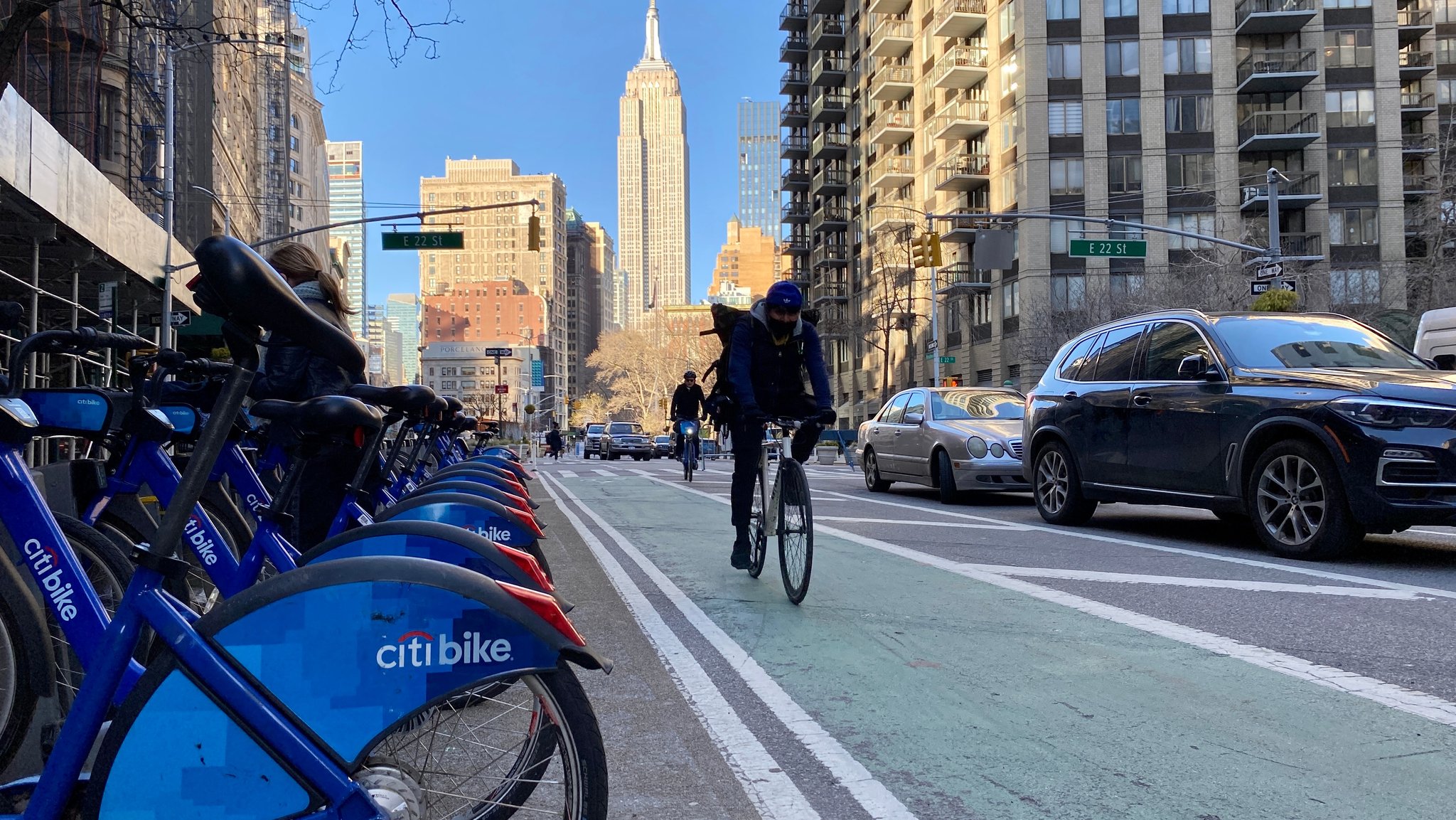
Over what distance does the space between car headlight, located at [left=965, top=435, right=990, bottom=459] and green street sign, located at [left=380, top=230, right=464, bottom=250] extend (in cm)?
1474

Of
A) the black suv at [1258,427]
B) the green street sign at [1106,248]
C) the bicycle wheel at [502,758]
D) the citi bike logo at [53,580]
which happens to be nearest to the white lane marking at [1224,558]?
the black suv at [1258,427]

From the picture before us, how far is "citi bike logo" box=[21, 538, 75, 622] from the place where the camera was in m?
2.41

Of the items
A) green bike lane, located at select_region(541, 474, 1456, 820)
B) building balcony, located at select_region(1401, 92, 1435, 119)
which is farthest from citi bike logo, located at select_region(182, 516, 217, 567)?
building balcony, located at select_region(1401, 92, 1435, 119)

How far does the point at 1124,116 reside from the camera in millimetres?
49312

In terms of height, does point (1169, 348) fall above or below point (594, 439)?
above

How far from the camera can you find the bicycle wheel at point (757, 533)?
665cm

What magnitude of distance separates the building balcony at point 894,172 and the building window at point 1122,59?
15915 millimetres

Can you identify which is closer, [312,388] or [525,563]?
[525,563]

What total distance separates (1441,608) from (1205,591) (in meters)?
1.13

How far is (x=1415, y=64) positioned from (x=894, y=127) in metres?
27.4

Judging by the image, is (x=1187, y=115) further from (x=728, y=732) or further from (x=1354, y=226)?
(x=728, y=732)

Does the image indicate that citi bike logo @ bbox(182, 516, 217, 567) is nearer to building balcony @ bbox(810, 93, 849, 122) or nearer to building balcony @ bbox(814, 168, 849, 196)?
building balcony @ bbox(814, 168, 849, 196)

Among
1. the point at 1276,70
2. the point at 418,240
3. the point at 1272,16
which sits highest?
the point at 1272,16

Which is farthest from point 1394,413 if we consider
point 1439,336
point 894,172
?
point 894,172
